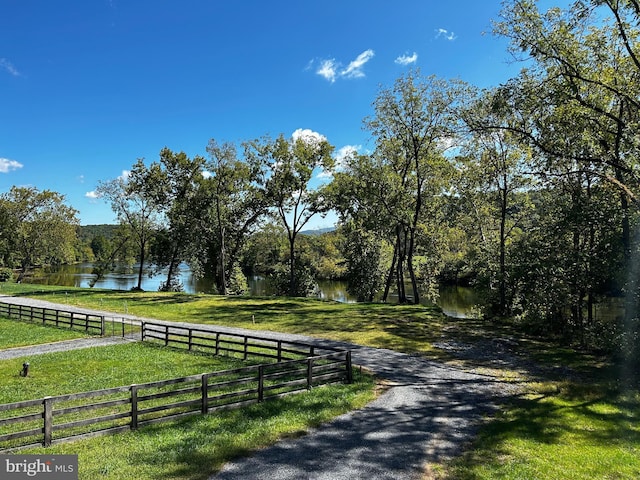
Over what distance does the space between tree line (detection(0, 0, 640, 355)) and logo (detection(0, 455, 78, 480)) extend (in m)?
15.8

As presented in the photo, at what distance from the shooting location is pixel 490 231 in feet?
118

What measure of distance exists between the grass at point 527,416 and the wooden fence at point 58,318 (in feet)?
25.4

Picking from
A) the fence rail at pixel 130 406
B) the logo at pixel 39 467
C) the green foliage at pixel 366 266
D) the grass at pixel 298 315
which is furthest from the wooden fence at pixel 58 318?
the green foliage at pixel 366 266

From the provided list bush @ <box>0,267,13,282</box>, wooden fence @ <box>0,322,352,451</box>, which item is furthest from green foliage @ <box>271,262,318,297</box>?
bush @ <box>0,267,13,282</box>

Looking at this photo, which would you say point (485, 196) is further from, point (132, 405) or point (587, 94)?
point (132, 405)

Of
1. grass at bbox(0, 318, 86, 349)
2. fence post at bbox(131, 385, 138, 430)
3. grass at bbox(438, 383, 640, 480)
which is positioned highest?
fence post at bbox(131, 385, 138, 430)

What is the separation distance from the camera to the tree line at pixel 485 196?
1483 centimetres

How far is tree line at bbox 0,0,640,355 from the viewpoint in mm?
14828

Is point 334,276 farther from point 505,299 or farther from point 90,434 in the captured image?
point 90,434

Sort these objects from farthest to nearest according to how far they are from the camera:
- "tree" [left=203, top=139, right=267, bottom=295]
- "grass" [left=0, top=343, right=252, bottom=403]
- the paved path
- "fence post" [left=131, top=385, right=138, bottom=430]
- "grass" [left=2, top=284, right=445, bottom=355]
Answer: "tree" [left=203, top=139, right=267, bottom=295], "grass" [left=2, top=284, right=445, bottom=355], "grass" [left=0, top=343, right=252, bottom=403], "fence post" [left=131, top=385, right=138, bottom=430], the paved path

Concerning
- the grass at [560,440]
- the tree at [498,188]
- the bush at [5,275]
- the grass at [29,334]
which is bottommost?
the grass at [29,334]

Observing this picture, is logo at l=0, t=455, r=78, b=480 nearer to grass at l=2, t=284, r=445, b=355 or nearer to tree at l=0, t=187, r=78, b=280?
grass at l=2, t=284, r=445, b=355

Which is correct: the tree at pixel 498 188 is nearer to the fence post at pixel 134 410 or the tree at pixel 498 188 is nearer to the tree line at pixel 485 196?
the tree line at pixel 485 196

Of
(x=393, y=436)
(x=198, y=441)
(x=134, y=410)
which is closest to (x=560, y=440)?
(x=393, y=436)
